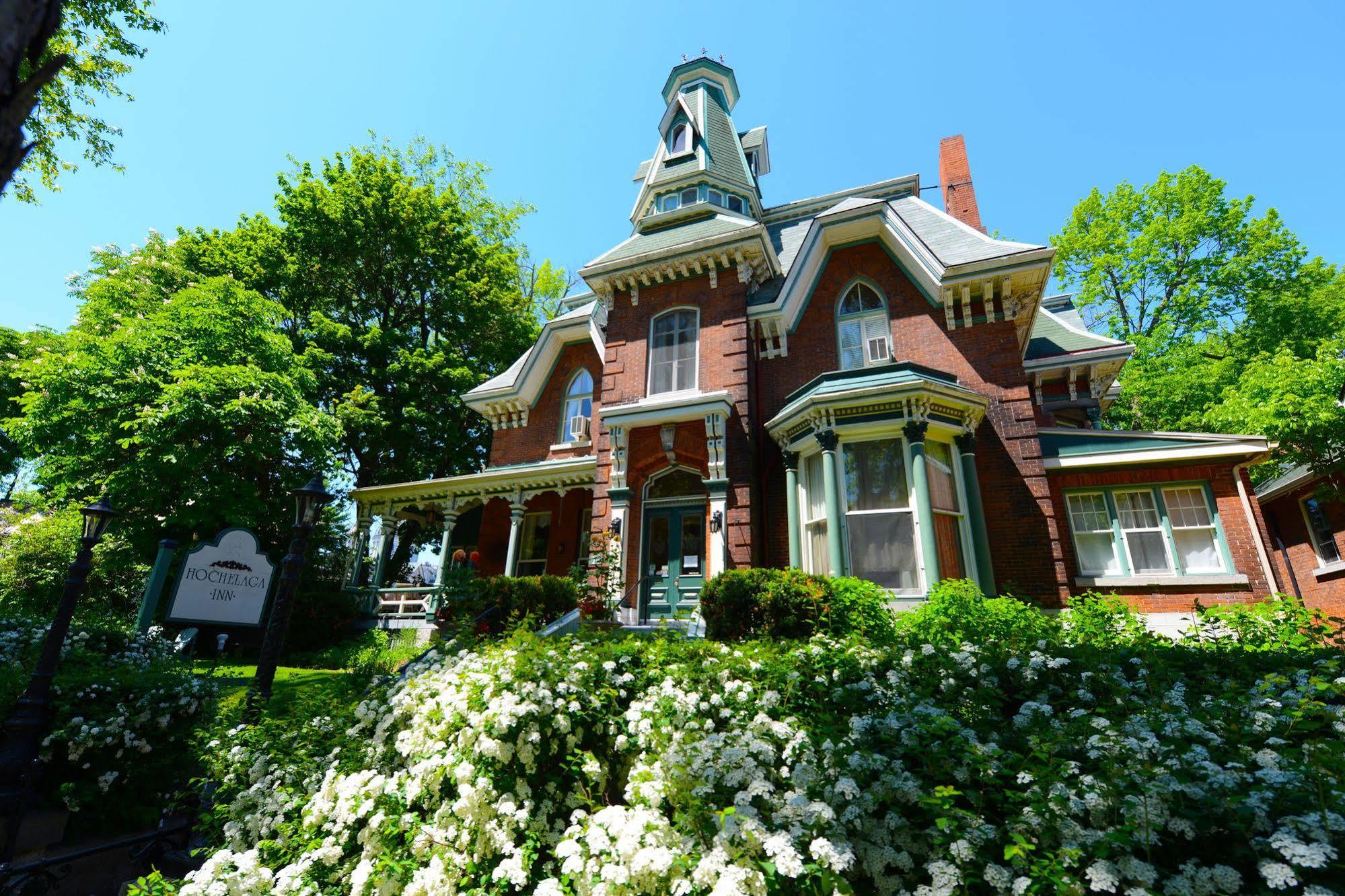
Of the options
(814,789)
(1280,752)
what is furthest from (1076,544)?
(814,789)

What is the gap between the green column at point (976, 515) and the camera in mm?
10984

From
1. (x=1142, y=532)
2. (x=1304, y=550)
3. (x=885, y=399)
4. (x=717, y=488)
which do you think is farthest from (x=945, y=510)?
(x=1304, y=550)

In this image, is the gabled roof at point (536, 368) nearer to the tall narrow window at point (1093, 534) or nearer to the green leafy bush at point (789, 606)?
the green leafy bush at point (789, 606)

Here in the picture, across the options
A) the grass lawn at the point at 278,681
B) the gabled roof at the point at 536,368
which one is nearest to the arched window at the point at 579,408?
the gabled roof at the point at 536,368

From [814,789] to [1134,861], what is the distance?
1454 mm

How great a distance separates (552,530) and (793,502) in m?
7.87

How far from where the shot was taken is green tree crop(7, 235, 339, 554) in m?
15.6

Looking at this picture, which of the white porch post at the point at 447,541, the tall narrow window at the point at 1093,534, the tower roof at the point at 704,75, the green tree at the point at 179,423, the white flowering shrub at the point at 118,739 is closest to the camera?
the white flowering shrub at the point at 118,739

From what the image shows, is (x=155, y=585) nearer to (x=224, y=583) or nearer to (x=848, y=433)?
(x=224, y=583)

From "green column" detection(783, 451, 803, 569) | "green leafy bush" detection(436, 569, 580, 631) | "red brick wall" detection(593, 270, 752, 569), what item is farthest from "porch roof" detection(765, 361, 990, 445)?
"green leafy bush" detection(436, 569, 580, 631)

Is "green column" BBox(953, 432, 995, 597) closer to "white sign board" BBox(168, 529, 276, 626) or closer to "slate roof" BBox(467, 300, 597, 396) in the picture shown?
"slate roof" BBox(467, 300, 597, 396)

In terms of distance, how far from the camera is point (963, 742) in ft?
11.4

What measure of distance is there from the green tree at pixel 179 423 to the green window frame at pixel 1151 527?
19.6 meters

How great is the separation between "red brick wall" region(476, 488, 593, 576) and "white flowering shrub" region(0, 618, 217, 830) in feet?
32.3
